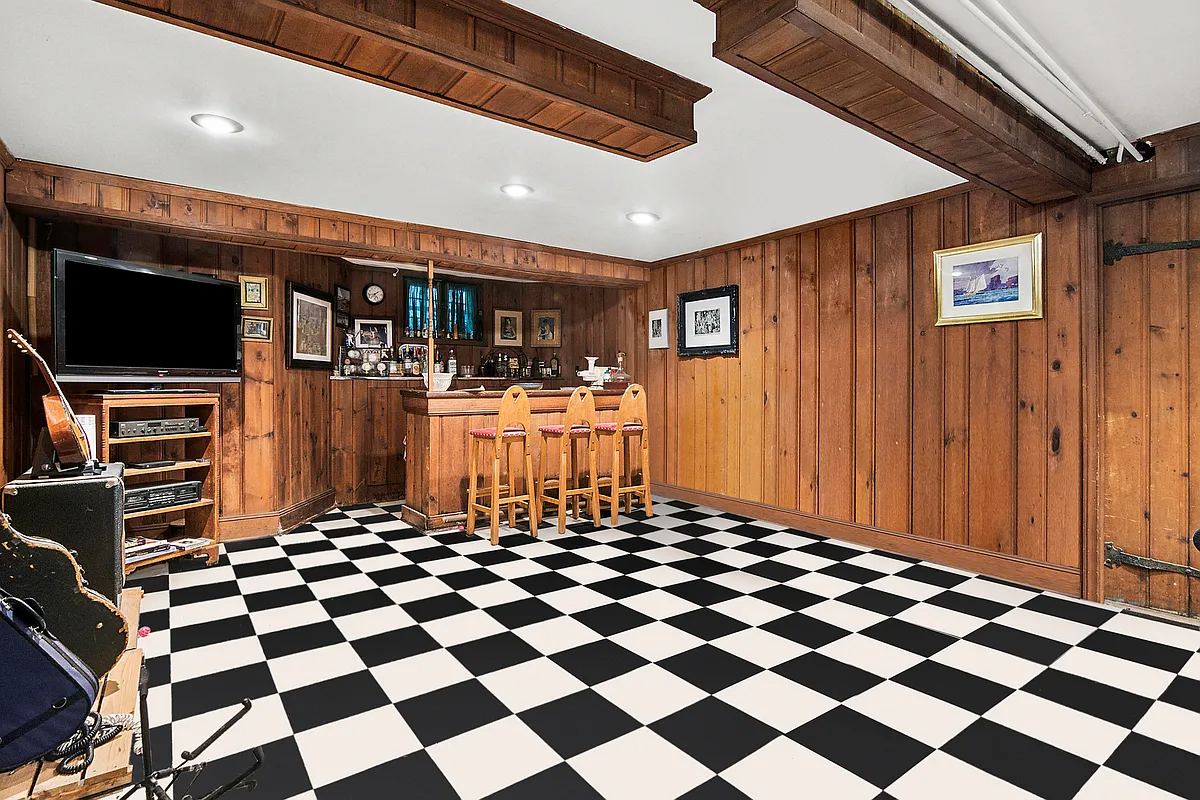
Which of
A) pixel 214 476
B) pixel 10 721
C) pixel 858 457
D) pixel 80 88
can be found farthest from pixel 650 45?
pixel 214 476

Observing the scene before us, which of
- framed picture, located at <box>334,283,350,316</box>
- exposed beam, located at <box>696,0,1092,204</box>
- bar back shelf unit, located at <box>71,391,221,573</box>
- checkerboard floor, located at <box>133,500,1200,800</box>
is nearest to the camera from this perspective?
exposed beam, located at <box>696,0,1092,204</box>

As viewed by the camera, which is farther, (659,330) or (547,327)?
(547,327)

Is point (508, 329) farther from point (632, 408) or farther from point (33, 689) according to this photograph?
point (33, 689)

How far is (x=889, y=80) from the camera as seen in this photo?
6.07 ft

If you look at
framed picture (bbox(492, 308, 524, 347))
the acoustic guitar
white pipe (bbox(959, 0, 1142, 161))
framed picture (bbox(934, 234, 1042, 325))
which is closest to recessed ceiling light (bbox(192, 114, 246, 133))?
the acoustic guitar

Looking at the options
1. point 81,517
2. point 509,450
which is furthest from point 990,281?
point 81,517

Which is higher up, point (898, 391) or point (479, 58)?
point (479, 58)

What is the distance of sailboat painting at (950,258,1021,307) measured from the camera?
135 inches

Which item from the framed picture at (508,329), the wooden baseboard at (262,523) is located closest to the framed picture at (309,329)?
the wooden baseboard at (262,523)

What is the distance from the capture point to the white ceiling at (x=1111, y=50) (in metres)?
1.90

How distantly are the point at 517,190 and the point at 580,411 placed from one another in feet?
5.69

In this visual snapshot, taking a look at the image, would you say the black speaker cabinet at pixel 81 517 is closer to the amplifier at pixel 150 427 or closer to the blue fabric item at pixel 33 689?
the amplifier at pixel 150 427

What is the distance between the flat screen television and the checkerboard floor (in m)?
1.23

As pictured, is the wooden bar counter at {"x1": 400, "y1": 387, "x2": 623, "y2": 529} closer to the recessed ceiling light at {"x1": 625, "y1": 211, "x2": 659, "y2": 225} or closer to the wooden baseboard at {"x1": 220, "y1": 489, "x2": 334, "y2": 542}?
the wooden baseboard at {"x1": 220, "y1": 489, "x2": 334, "y2": 542}
